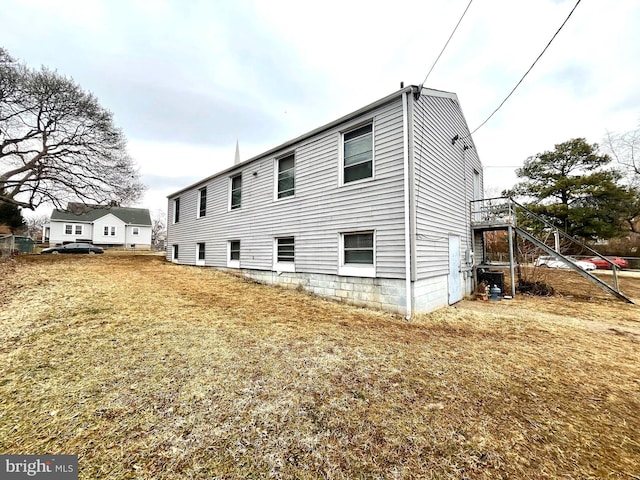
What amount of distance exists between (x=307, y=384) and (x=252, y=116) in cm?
1580

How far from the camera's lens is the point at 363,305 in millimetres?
6809

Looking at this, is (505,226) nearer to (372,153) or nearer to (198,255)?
(372,153)

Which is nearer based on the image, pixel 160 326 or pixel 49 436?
pixel 49 436

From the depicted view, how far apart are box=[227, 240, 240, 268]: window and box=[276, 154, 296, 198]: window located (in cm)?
346

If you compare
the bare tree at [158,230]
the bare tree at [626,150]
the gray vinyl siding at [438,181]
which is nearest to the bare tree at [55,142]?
the gray vinyl siding at [438,181]

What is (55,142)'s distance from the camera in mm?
14531

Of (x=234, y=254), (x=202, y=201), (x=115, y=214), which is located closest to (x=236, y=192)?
(x=234, y=254)

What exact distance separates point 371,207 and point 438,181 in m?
2.55

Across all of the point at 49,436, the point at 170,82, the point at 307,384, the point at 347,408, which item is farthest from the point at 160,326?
the point at 170,82

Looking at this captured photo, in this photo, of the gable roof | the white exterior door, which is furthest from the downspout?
the gable roof

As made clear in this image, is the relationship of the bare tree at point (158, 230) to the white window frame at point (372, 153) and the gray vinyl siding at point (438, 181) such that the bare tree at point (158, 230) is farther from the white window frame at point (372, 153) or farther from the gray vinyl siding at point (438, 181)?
the gray vinyl siding at point (438, 181)

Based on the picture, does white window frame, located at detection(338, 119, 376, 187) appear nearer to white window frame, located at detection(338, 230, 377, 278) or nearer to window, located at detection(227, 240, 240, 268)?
white window frame, located at detection(338, 230, 377, 278)

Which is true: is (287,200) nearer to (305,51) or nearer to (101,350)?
(305,51)

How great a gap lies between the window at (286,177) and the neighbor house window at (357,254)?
290 cm
